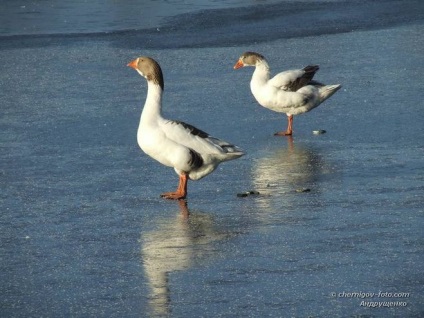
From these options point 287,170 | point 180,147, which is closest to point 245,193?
point 180,147

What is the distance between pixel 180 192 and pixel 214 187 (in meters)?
0.49

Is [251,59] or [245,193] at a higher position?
[251,59]

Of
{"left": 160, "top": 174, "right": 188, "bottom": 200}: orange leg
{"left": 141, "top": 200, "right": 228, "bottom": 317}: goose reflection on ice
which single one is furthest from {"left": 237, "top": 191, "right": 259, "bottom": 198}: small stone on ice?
{"left": 141, "top": 200, "right": 228, "bottom": 317}: goose reflection on ice

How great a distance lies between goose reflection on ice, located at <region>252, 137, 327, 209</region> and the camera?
10.2 meters

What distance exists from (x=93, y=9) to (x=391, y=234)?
51.3ft

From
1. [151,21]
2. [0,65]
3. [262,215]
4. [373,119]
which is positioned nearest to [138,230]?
[262,215]

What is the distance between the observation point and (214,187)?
10367 mm

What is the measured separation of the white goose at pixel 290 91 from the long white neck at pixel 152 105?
293cm

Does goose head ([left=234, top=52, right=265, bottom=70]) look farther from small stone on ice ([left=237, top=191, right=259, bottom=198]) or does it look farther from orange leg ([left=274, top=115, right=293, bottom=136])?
small stone on ice ([left=237, top=191, right=259, bottom=198])

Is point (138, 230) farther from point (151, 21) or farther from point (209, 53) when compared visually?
point (151, 21)

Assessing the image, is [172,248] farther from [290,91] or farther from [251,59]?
[251,59]

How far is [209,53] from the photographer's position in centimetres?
1809

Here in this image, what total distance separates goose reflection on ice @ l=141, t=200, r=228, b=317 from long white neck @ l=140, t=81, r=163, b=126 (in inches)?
38.6

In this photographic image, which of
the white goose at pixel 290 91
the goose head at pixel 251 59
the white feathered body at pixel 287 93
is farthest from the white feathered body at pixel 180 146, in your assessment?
the goose head at pixel 251 59
